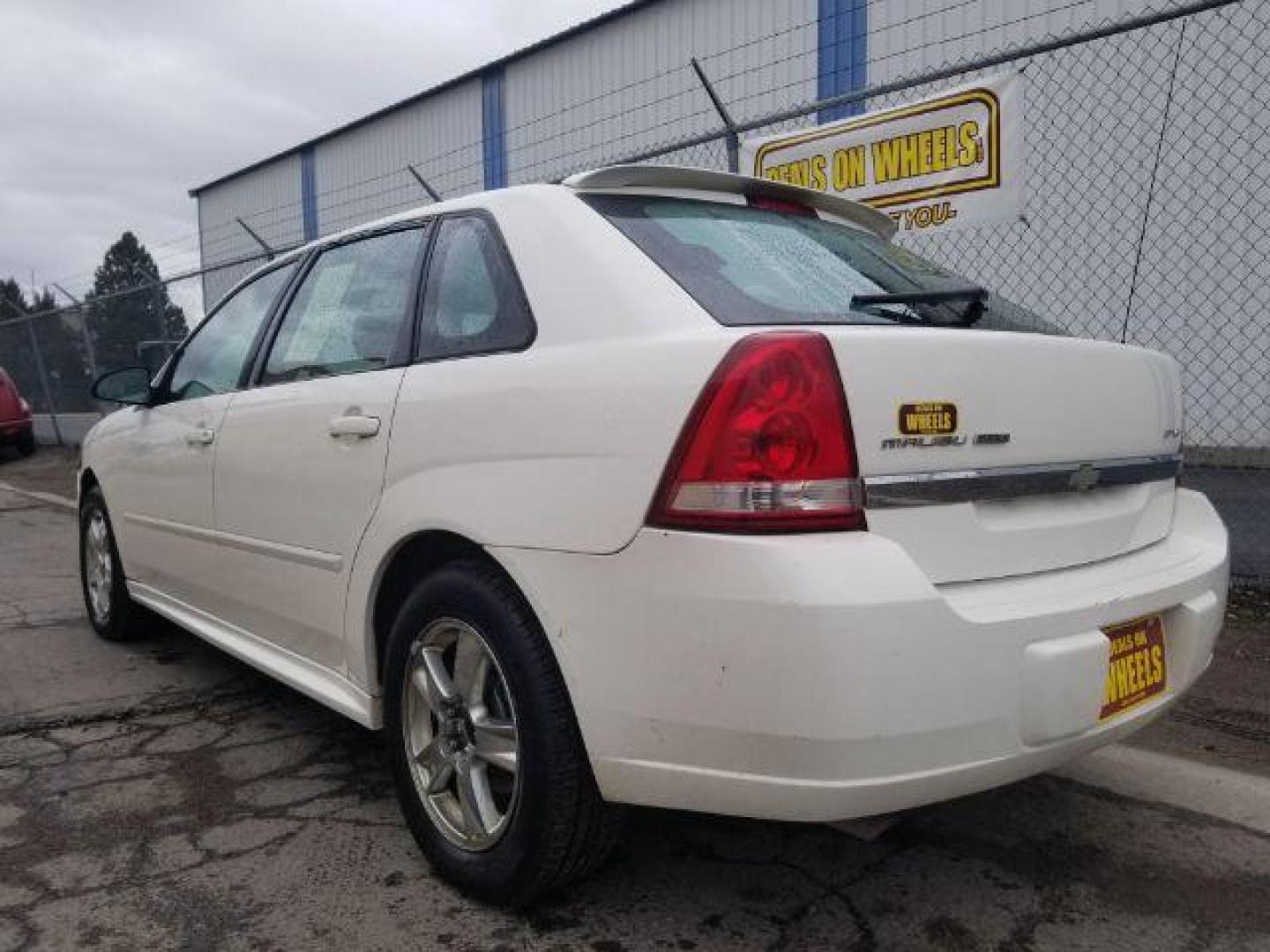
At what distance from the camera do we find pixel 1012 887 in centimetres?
228

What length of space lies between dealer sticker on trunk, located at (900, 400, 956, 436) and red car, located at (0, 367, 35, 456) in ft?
45.8

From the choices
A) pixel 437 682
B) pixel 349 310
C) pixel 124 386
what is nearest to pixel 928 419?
pixel 437 682

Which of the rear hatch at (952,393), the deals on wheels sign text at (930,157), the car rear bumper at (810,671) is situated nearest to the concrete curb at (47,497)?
the deals on wheels sign text at (930,157)

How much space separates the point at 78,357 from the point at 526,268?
556 inches

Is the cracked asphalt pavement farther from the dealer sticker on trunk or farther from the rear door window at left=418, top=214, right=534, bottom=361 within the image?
the rear door window at left=418, top=214, right=534, bottom=361

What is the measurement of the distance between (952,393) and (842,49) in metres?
8.79

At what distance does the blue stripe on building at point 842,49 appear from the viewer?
31.1 ft

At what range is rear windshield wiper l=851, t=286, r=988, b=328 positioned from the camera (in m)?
2.03

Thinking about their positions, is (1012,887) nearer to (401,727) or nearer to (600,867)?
(600,867)

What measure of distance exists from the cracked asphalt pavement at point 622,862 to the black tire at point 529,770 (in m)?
0.11

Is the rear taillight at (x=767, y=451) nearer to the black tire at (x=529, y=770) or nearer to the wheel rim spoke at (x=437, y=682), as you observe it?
the black tire at (x=529, y=770)

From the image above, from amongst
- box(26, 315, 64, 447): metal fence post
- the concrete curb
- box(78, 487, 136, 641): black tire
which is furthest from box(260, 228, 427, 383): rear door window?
box(26, 315, 64, 447): metal fence post

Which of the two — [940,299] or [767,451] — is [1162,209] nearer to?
[940,299]

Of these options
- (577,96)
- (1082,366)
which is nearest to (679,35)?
(577,96)
